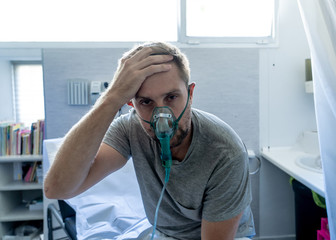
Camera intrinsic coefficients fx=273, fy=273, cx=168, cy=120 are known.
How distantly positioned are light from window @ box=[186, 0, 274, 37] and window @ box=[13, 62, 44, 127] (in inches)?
60.0

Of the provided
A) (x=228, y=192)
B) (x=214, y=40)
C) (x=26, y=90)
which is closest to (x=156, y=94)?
(x=228, y=192)

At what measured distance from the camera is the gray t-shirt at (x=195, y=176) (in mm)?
979

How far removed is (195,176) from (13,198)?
1944 mm

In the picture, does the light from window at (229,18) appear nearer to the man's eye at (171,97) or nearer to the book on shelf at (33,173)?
the man's eye at (171,97)

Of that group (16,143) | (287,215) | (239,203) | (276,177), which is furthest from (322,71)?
(16,143)

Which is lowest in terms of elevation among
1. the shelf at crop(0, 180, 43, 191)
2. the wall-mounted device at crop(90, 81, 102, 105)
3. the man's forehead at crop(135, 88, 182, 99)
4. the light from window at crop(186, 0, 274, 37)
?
the shelf at crop(0, 180, 43, 191)

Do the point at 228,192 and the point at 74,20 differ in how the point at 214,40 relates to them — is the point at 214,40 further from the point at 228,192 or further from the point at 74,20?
the point at 228,192

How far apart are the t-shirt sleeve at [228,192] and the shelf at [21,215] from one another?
1679 millimetres

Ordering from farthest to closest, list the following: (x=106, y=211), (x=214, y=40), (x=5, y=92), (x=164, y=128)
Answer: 1. (x=5, y=92)
2. (x=214, y=40)
3. (x=106, y=211)
4. (x=164, y=128)

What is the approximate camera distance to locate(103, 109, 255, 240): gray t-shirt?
979mm

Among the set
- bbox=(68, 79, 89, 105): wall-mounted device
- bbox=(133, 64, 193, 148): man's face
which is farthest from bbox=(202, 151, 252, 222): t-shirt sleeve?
bbox=(68, 79, 89, 105): wall-mounted device

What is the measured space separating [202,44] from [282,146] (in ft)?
3.54

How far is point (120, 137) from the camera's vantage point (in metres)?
1.15

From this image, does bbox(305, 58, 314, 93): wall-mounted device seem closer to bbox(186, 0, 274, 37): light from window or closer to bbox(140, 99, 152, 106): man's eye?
bbox(186, 0, 274, 37): light from window
